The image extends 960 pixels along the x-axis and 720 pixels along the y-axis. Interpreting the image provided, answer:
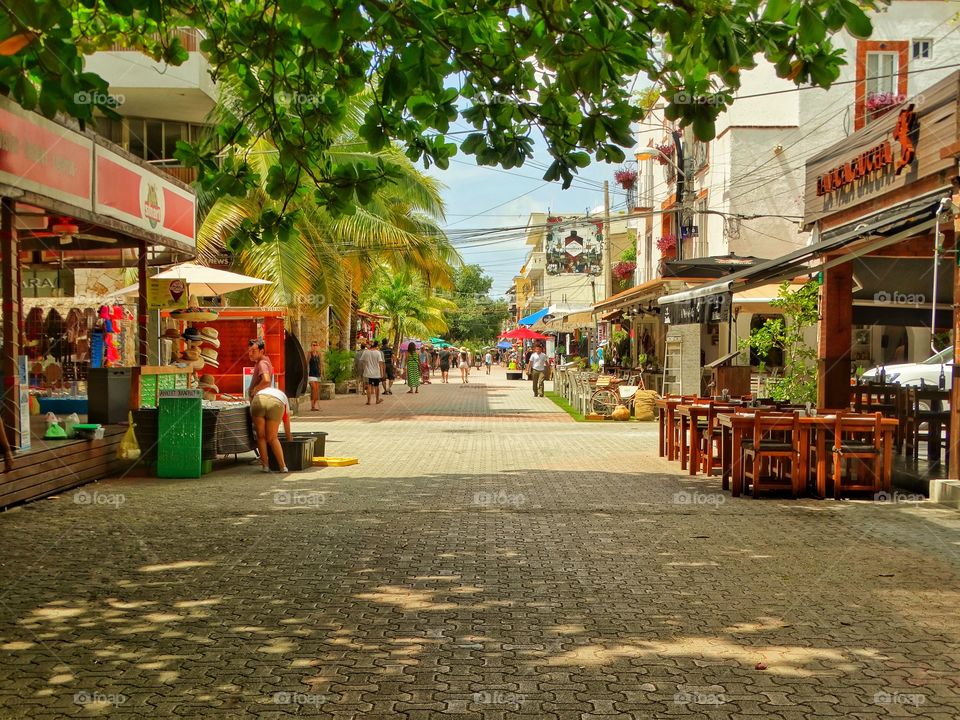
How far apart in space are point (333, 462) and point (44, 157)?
5.48 metres

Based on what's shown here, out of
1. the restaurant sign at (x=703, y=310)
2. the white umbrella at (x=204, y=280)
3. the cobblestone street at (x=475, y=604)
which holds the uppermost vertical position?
the white umbrella at (x=204, y=280)

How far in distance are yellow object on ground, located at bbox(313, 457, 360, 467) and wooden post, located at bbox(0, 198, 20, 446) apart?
14.2ft

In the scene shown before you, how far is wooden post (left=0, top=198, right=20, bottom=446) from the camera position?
30.9 ft

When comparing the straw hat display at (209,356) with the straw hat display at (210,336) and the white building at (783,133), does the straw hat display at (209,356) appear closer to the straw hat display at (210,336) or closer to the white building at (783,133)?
the straw hat display at (210,336)

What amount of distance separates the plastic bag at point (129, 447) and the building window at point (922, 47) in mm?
21861

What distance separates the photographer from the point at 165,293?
14438 mm

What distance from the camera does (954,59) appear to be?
83.0 feet

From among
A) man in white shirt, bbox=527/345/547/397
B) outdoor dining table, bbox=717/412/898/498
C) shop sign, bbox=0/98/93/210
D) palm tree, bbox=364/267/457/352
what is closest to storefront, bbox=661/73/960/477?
outdoor dining table, bbox=717/412/898/498

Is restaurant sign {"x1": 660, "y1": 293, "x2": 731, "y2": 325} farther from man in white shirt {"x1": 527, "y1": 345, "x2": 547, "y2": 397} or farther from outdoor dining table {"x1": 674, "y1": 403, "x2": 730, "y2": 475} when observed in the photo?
man in white shirt {"x1": 527, "y1": 345, "x2": 547, "y2": 397}

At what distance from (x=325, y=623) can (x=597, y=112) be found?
3816mm

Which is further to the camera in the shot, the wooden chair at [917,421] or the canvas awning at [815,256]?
the wooden chair at [917,421]

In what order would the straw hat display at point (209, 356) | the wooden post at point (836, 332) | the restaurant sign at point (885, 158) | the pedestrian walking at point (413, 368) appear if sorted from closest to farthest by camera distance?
the restaurant sign at point (885, 158) < the wooden post at point (836, 332) < the straw hat display at point (209, 356) < the pedestrian walking at point (413, 368)

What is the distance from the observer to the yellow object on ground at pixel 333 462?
516 inches

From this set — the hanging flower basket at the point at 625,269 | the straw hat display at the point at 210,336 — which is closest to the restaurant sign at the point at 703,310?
the straw hat display at the point at 210,336
